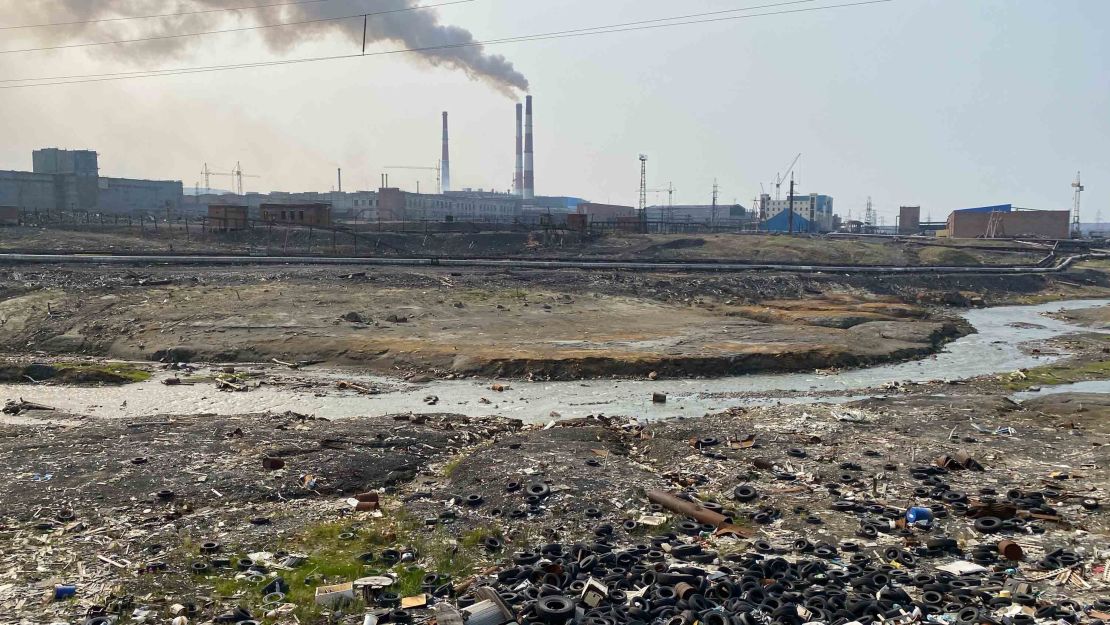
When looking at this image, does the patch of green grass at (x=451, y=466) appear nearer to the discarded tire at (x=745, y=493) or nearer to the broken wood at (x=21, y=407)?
the discarded tire at (x=745, y=493)

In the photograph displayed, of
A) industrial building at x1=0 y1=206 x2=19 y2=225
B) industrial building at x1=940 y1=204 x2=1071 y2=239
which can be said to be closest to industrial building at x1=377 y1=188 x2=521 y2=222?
industrial building at x1=0 y1=206 x2=19 y2=225

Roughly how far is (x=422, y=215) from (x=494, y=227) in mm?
47670

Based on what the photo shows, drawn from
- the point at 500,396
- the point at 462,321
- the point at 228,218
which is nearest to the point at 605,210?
the point at 228,218

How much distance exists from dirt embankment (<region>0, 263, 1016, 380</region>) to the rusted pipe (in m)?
11.0

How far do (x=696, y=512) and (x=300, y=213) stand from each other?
2292 inches

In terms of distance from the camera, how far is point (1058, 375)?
70.3 ft

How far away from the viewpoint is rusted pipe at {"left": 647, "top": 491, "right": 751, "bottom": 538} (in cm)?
968

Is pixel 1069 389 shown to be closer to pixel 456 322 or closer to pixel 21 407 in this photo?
pixel 456 322

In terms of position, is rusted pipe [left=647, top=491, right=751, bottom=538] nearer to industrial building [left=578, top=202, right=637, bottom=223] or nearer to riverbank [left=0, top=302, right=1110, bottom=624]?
riverbank [left=0, top=302, right=1110, bottom=624]

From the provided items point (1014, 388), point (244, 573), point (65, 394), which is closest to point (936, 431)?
point (1014, 388)

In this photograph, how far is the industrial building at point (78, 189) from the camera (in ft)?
282

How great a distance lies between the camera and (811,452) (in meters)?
13.0

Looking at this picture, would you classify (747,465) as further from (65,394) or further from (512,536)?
(65,394)

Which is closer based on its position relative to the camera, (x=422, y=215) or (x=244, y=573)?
(x=244, y=573)
